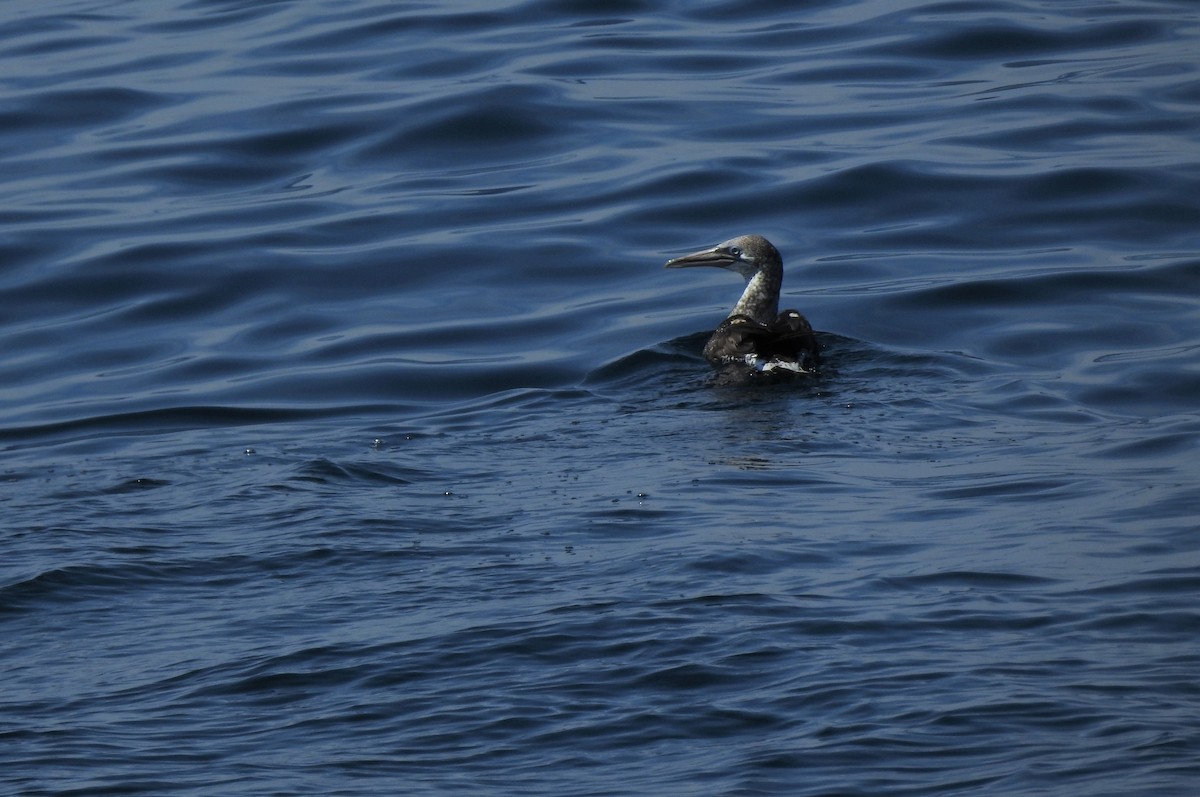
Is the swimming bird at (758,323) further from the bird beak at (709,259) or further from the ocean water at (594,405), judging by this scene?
the ocean water at (594,405)

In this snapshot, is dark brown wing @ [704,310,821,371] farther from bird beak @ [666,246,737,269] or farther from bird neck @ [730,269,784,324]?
bird beak @ [666,246,737,269]

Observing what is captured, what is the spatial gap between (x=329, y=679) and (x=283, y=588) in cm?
124

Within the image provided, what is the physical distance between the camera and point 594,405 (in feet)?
37.8

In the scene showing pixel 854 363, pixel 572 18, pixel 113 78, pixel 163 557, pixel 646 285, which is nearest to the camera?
pixel 163 557

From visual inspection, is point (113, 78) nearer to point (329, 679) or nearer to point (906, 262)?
point (906, 262)

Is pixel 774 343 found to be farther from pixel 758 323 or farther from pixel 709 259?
pixel 709 259

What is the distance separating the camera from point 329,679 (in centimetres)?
697

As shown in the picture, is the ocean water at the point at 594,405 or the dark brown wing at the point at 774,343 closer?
the ocean water at the point at 594,405

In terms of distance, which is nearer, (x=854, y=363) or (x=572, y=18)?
(x=854, y=363)

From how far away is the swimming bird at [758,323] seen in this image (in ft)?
38.4

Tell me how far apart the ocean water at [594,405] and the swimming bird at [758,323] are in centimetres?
30

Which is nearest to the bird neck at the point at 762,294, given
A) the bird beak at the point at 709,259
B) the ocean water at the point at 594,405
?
the bird beak at the point at 709,259

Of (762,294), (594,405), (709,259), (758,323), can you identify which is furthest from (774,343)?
(709,259)

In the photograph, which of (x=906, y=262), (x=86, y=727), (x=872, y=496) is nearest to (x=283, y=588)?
(x=86, y=727)
